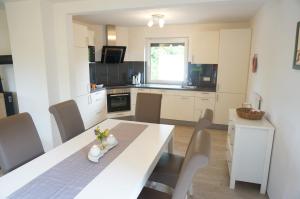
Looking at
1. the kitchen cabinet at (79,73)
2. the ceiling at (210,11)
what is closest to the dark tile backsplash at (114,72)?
the kitchen cabinet at (79,73)

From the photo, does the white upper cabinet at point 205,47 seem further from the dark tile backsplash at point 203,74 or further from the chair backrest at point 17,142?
the chair backrest at point 17,142

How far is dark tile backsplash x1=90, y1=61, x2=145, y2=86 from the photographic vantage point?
4.73 metres

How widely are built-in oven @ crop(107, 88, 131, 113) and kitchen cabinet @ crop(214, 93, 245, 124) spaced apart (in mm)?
2034

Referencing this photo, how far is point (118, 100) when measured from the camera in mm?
4719

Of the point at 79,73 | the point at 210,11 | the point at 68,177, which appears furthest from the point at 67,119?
the point at 210,11

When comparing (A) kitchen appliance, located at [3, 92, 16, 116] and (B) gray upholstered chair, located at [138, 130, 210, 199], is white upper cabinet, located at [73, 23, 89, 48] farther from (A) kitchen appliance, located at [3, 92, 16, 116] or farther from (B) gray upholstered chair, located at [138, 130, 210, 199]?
(B) gray upholstered chair, located at [138, 130, 210, 199]

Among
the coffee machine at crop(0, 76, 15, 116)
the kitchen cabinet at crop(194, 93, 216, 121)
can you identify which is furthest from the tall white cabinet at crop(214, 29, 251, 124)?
the coffee machine at crop(0, 76, 15, 116)

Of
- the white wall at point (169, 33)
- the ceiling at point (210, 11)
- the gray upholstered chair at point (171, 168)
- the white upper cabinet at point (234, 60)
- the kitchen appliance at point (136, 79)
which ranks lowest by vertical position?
the gray upholstered chair at point (171, 168)

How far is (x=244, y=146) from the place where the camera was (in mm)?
2221

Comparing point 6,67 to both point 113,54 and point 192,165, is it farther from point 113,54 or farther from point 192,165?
point 192,165

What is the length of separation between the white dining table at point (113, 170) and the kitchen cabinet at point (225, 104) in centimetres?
248

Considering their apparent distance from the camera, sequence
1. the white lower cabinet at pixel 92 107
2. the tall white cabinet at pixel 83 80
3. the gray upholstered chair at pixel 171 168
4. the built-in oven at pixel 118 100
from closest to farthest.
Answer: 1. the gray upholstered chair at pixel 171 168
2. the tall white cabinet at pixel 83 80
3. the white lower cabinet at pixel 92 107
4. the built-in oven at pixel 118 100

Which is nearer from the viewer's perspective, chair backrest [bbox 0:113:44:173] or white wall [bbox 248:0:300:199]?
chair backrest [bbox 0:113:44:173]

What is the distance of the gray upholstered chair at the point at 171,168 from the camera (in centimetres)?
176
